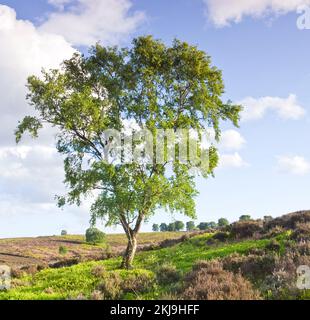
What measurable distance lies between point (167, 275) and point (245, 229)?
17.9 metres

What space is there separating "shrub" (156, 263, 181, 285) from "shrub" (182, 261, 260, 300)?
61.5 inches

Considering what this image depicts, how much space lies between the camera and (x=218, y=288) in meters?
13.9

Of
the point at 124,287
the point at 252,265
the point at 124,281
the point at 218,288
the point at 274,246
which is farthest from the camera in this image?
the point at 274,246

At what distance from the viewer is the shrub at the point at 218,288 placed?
13.2 meters

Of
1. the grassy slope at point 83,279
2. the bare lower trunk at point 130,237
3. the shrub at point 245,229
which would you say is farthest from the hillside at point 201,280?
the shrub at point 245,229

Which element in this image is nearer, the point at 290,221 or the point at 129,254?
the point at 129,254

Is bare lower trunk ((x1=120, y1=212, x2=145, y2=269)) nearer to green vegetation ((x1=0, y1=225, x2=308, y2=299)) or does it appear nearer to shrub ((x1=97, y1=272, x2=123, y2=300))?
green vegetation ((x1=0, y1=225, x2=308, y2=299))

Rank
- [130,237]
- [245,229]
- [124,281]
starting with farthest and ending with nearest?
[245,229] < [130,237] < [124,281]

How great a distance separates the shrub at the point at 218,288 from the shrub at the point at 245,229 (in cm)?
1766

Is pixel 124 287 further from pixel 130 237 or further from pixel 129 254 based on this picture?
pixel 130 237

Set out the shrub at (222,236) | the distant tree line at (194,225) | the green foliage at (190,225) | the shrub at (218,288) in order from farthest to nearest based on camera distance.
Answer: the green foliage at (190,225) → the distant tree line at (194,225) → the shrub at (222,236) → the shrub at (218,288)

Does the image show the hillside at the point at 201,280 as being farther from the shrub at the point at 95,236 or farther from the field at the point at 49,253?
the shrub at the point at 95,236

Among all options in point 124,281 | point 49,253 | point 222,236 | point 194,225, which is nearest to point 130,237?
point 222,236
